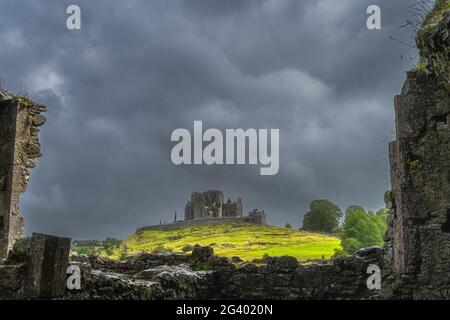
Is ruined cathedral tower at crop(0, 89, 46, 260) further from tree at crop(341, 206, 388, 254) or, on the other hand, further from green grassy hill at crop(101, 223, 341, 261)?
green grassy hill at crop(101, 223, 341, 261)

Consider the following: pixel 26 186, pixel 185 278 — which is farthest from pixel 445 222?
pixel 26 186

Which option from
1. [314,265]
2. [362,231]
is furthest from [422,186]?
[362,231]

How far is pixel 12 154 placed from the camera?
39.5ft

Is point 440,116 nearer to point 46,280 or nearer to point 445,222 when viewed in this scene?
point 445,222

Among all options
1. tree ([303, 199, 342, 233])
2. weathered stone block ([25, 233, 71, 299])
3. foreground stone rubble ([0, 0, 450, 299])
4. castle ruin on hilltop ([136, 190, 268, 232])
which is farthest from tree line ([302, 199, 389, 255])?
weathered stone block ([25, 233, 71, 299])

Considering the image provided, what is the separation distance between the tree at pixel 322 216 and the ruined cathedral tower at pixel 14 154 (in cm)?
8917

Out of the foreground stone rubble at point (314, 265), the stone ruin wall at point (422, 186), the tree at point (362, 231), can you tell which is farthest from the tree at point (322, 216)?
the stone ruin wall at point (422, 186)

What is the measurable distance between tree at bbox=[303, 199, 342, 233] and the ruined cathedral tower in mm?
89172

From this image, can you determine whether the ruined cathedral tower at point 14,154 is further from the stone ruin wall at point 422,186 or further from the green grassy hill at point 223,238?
the green grassy hill at point 223,238

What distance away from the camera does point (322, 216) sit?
99688 mm

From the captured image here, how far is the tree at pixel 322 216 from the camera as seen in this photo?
98562 mm
